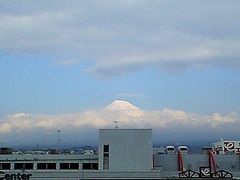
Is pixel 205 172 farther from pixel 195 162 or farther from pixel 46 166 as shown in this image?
pixel 46 166

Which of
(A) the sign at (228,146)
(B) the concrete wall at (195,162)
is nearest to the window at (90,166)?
(B) the concrete wall at (195,162)

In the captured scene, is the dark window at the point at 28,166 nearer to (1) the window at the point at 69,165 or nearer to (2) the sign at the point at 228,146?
(1) the window at the point at 69,165

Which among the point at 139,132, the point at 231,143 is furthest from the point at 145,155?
the point at 231,143

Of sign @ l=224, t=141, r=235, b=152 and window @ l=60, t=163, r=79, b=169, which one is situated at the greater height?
→ sign @ l=224, t=141, r=235, b=152

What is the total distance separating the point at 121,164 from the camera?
9162cm

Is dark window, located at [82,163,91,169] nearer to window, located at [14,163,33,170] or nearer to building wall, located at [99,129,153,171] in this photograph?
building wall, located at [99,129,153,171]

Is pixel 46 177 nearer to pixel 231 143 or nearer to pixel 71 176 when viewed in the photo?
pixel 71 176

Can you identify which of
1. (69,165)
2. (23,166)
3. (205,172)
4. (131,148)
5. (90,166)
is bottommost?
(205,172)

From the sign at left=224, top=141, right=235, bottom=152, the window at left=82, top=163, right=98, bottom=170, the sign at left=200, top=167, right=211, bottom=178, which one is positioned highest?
the sign at left=224, top=141, right=235, bottom=152

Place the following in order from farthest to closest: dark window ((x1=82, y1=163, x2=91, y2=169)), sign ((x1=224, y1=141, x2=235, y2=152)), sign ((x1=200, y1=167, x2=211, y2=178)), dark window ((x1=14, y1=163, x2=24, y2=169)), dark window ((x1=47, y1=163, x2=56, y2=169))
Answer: sign ((x1=224, y1=141, x2=235, y2=152)) < dark window ((x1=14, y1=163, x2=24, y2=169)) < dark window ((x1=47, y1=163, x2=56, y2=169)) < dark window ((x1=82, y1=163, x2=91, y2=169)) < sign ((x1=200, y1=167, x2=211, y2=178))

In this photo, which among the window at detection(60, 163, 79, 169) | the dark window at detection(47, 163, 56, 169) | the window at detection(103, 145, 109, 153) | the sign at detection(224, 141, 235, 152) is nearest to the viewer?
the window at detection(103, 145, 109, 153)

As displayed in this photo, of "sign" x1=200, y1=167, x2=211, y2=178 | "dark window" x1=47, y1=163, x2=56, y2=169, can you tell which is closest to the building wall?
"sign" x1=200, y1=167, x2=211, y2=178

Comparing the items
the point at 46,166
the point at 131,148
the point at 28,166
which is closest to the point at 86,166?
the point at 46,166

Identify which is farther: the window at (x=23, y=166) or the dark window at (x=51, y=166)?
the window at (x=23, y=166)
